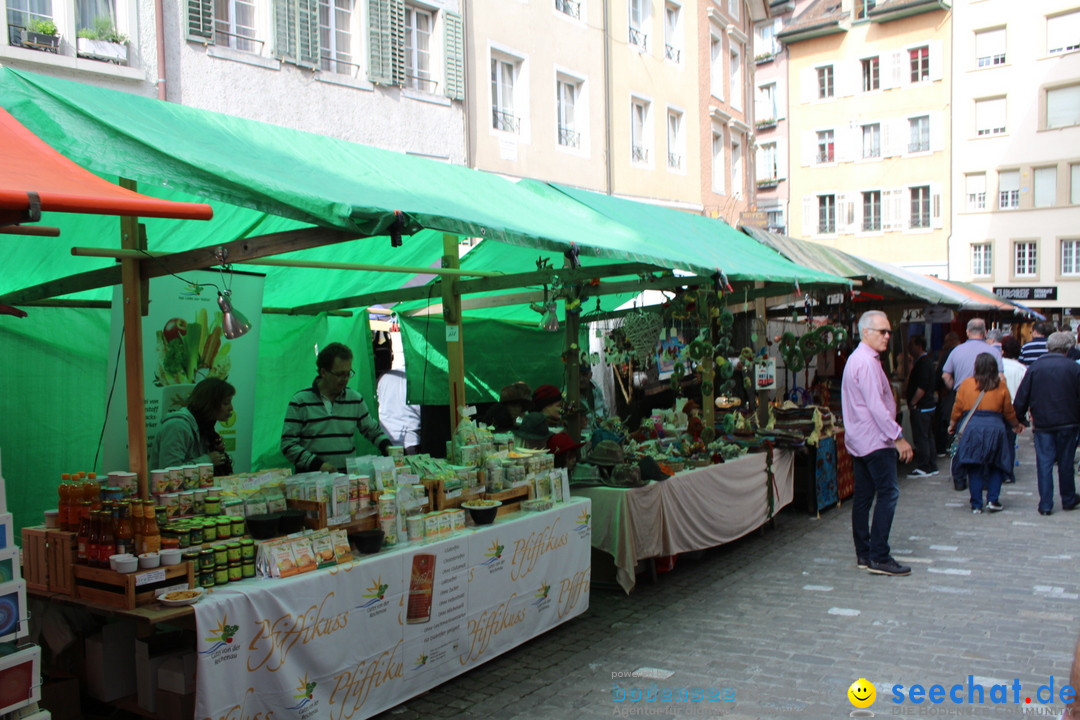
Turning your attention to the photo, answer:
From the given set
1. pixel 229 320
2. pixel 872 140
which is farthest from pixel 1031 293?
pixel 229 320

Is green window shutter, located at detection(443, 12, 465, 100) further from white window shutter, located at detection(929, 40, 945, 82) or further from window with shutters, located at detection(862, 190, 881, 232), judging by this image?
white window shutter, located at detection(929, 40, 945, 82)

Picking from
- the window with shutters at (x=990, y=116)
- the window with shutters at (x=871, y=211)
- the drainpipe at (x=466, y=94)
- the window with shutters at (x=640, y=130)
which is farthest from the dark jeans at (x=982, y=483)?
the window with shutters at (x=990, y=116)

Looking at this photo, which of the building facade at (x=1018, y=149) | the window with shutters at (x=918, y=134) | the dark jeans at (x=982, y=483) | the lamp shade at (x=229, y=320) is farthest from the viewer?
the window with shutters at (x=918, y=134)

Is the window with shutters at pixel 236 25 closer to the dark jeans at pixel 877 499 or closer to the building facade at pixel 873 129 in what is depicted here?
the dark jeans at pixel 877 499

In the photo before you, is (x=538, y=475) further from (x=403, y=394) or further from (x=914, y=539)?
(x=403, y=394)

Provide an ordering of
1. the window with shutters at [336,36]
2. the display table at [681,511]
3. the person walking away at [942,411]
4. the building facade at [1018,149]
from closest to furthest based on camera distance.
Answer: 1. the display table at [681,511]
2. the person walking away at [942,411]
3. the window with shutters at [336,36]
4. the building facade at [1018,149]

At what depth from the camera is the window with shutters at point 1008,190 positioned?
103 ft

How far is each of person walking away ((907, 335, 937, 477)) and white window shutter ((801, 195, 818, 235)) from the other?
24.8 m

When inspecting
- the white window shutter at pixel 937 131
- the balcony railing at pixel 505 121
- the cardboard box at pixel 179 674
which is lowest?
the cardboard box at pixel 179 674

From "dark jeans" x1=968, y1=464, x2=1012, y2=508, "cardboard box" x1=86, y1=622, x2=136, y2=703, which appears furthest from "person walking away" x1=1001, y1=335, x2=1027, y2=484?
"cardboard box" x1=86, y1=622, x2=136, y2=703

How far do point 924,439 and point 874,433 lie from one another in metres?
5.97

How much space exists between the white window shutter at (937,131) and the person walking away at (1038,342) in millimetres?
21683

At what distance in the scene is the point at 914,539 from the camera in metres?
7.58

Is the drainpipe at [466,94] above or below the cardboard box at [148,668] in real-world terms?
above
